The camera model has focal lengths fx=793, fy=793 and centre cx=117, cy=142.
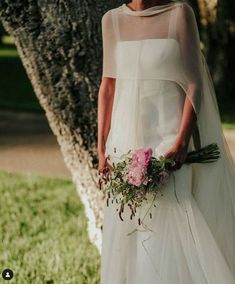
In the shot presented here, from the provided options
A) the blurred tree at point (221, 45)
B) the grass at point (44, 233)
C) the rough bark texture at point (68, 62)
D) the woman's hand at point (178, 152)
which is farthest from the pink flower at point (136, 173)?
the blurred tree at point (221, 45)

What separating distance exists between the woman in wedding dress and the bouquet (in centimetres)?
5

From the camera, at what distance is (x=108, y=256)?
3535mm

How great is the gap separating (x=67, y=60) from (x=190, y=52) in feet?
5.77

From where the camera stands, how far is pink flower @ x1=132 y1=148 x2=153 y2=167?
3.18 meters

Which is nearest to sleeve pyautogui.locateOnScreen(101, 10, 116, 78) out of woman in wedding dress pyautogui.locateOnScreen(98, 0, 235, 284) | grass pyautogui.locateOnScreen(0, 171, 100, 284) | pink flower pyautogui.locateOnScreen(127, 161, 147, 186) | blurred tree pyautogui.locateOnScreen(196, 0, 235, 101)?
woman in wedding dress pyautogui.locateOnScreen(98, 0, 235, 284)

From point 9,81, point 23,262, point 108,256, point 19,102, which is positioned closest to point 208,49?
point 19,102

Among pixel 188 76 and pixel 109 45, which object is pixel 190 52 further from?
pixel 109 45

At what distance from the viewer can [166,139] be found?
3.27 meters

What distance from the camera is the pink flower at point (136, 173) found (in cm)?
317

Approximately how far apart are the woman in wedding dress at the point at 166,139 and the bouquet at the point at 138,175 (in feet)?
0.15

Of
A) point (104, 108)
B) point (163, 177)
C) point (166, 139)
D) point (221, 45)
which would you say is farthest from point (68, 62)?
point (221, 45)

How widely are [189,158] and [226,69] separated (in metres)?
11.1

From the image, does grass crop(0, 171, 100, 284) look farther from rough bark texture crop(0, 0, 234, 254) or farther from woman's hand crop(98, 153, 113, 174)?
woman's hand crop(98, 153, 113, 174)

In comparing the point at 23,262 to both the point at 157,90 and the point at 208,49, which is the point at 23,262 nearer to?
the point at 157,90
